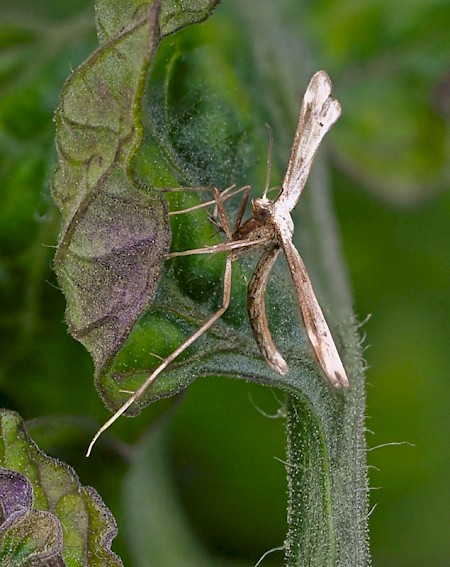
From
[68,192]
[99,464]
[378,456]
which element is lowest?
[378,456]

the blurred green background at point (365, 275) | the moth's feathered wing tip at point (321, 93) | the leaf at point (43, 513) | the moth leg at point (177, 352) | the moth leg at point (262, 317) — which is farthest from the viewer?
the blurred green background at point (365, 275)

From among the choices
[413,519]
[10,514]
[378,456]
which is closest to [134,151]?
[10,514]

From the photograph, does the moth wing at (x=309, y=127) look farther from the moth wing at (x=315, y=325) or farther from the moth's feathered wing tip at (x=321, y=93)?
the moth wing at (x=315, y=325)

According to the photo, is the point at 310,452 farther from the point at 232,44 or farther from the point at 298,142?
the point at 232,44

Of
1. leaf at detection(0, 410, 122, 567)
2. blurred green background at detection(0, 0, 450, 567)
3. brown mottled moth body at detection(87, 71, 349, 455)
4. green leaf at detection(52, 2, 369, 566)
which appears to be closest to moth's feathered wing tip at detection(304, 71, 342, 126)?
brown mottled moth body at detection(87, 71, 349, 455)

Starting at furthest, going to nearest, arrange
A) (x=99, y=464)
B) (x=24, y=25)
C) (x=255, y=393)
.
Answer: (x=255, y=393)
(x=24, y=25)
(x=99, y=464)

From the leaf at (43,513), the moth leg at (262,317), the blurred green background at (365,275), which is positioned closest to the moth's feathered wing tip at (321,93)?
the moth leg at (262,317)

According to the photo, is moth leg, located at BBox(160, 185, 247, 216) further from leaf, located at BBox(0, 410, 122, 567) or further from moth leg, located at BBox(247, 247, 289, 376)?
leaf, located at BBox(0, 410, 122, 567)
